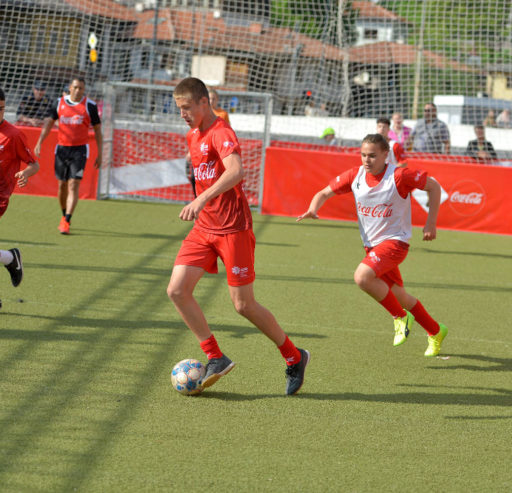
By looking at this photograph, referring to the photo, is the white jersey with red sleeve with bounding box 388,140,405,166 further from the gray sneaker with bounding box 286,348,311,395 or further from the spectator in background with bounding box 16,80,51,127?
the spectator in background with bounding box 16,80,51,127

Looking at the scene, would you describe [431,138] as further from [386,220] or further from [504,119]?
[386,220]

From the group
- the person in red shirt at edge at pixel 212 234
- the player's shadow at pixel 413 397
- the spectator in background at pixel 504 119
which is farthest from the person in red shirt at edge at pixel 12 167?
the spectator in background at pixel 504 119

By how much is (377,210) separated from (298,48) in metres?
14.0

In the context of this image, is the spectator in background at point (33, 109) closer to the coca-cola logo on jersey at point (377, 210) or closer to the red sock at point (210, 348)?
the coca-cola logo on jersey at point (377, 210)

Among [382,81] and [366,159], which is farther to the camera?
[382,81]

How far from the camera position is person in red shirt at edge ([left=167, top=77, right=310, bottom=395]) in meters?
4.54

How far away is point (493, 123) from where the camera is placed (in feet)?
62.2

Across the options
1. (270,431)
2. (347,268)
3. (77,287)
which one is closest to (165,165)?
(347,268)

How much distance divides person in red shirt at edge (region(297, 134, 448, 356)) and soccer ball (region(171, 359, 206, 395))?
1499 mm

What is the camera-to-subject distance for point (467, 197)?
12.8 m

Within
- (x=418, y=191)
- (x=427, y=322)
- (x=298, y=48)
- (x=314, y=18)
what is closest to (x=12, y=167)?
(x=427, y=322)

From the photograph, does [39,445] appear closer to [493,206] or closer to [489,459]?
[489,459]

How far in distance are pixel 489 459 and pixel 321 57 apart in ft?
52.0

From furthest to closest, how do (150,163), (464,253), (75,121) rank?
(150,163)
(464,253)
(75,121)
